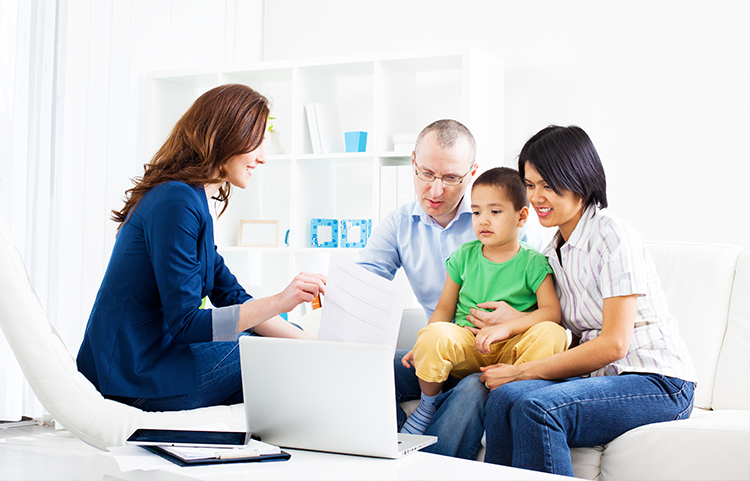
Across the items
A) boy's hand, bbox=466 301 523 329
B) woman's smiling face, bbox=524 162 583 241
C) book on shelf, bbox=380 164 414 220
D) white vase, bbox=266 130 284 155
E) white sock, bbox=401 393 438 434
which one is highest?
white vase, bbox=266 130 284 155

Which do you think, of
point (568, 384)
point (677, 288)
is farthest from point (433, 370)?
point (677, 288)

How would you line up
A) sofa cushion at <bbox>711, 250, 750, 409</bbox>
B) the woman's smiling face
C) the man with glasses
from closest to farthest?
1. the woman's smiling face
2. sofa cushion at <bbox>711, 250, 750, 409</bbox>
3. the man with glasses

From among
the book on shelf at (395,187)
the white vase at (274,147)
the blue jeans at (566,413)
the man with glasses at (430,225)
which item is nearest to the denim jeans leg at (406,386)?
the man with glasses at (430,225)

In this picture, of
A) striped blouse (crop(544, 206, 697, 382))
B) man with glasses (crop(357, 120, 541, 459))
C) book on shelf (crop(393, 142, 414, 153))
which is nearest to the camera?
striped blouse (crop(544, 206, 697, 382))

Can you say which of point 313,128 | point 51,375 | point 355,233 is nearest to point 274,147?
point 313,128

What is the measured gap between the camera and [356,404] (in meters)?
1.14

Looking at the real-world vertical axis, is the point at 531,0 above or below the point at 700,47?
above

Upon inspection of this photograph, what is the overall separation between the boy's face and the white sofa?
1.62 feet

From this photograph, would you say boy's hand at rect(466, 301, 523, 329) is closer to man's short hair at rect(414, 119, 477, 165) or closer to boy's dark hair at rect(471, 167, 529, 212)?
boy's dark hair at rect(471, 167, 529, 212)

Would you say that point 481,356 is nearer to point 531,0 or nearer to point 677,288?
point 677,288

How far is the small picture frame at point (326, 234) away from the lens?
3246mm

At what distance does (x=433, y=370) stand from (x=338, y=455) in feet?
1.43

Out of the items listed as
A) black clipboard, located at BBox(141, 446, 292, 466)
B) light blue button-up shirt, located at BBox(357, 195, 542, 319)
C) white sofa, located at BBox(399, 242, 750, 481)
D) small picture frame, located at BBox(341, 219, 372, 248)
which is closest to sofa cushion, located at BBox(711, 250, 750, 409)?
white sofa, located at BBox(399, 242, 750, 481)

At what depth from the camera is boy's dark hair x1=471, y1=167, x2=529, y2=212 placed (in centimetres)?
173
